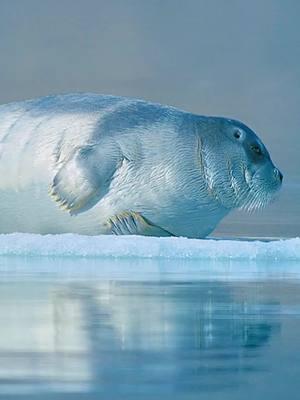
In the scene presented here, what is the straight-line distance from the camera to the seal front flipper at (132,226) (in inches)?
526

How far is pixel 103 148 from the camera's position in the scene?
1337cm

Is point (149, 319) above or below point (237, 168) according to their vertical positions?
above

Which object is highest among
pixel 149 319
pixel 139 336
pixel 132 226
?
pixel 139 336

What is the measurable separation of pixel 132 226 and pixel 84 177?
65cm

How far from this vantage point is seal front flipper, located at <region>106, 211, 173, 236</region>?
13367 mm

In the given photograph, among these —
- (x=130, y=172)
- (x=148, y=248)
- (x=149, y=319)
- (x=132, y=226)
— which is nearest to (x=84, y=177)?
(x=130, y=172)

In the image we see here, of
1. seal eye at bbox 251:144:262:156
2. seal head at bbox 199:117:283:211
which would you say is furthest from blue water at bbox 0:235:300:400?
seal eye at bbox 251:144:262:156

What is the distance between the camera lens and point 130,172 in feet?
43.9

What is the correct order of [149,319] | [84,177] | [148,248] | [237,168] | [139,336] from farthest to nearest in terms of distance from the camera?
[237,168] → [84,177] → [148,248] → [149,319] → [139,336]

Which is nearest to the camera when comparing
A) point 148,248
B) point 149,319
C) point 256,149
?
point 149,319

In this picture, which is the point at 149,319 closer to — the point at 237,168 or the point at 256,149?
the point at 237,168

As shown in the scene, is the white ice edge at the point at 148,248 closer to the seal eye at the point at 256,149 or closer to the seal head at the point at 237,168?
the seal head at the point at 237,168

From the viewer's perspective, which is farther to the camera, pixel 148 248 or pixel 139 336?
pixel 148 248

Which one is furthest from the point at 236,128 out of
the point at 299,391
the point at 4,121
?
the point at 299,391
